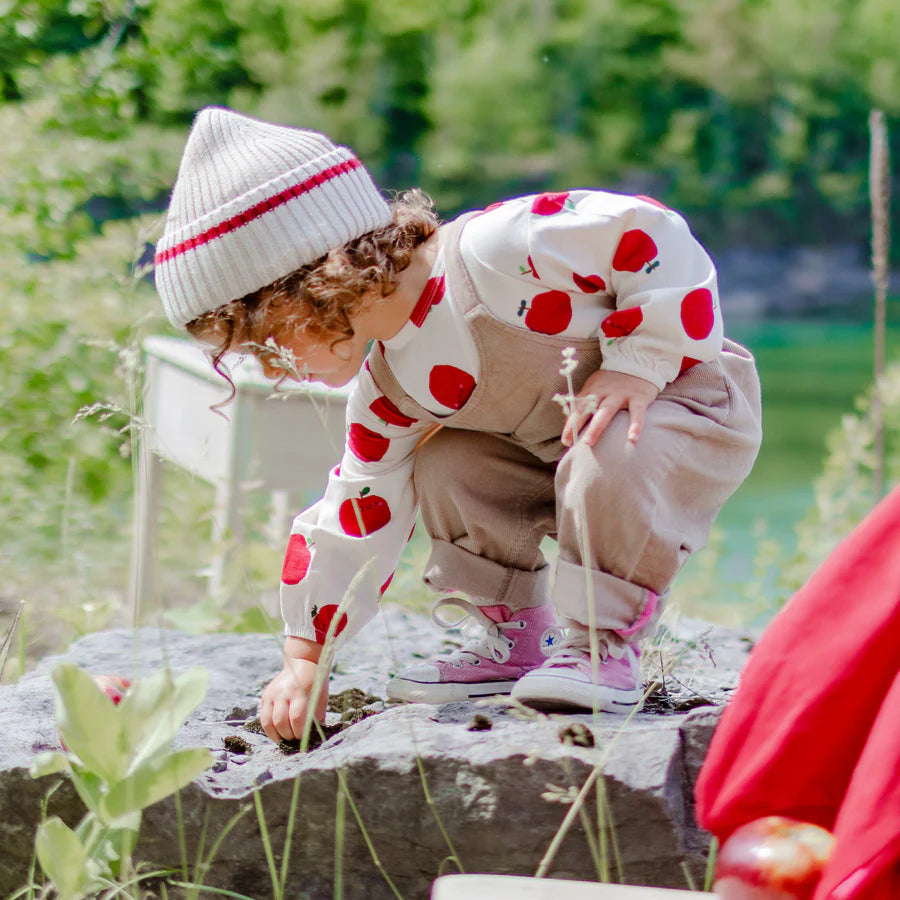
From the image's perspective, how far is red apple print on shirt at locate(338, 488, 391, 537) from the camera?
1.50m

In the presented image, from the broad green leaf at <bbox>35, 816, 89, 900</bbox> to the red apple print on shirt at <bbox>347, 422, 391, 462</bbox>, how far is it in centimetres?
71

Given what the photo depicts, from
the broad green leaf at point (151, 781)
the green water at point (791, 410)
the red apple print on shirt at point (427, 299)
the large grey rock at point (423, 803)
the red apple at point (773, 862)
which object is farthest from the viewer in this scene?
the green water at point (791, 410)

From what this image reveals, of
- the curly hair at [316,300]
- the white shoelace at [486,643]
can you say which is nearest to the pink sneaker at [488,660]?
the white shoelace at [486,643]

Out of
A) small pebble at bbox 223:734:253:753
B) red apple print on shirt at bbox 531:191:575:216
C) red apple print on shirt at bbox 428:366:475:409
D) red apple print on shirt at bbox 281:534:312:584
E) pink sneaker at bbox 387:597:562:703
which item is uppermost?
red apple print on shirt at bbox 531:191:575:216

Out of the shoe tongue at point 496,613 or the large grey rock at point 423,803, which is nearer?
the large grey rock at point 423,803

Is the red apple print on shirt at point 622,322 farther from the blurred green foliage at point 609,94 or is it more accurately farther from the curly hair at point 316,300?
the blurred green foliage at point 609,94

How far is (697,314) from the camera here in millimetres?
1329

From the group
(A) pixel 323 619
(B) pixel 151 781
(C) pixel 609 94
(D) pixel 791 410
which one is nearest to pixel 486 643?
(A) pixel 323 619

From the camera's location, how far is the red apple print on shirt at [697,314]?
1.32m

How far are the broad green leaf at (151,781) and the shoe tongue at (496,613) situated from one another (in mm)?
668

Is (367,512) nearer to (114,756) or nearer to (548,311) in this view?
(548,311)

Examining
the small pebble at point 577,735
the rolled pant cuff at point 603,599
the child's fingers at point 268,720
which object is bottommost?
the child's fingers at point 268,720

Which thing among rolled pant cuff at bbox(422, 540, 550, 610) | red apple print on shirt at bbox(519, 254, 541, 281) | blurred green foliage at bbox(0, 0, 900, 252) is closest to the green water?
rolled pant cuff at bbox(422, 540, 550, 610)

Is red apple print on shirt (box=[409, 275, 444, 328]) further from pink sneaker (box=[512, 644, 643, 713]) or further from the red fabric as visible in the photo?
the red fabric
